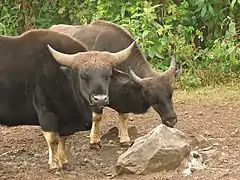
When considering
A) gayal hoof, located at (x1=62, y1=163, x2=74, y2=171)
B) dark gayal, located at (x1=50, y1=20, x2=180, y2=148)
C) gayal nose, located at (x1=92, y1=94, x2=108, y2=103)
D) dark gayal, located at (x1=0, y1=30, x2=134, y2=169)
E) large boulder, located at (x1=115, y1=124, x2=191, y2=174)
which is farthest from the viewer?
dark gayal, located at (x1=50, y1=20, x2=180, y2=148)

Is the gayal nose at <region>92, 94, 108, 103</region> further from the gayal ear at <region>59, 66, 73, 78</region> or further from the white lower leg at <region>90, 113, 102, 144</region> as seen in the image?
the white lower leg at <region>90, 113, 102, 144</region>

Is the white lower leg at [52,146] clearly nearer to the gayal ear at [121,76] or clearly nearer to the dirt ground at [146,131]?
the dirt ground at [146,131]

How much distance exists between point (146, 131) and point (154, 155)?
6.10 feet

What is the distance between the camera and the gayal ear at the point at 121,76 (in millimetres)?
7110

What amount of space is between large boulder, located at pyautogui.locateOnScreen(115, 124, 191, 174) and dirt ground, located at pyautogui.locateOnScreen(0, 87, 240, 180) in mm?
75

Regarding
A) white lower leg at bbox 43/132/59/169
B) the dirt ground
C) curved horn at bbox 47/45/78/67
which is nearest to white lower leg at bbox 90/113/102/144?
the dirt ground

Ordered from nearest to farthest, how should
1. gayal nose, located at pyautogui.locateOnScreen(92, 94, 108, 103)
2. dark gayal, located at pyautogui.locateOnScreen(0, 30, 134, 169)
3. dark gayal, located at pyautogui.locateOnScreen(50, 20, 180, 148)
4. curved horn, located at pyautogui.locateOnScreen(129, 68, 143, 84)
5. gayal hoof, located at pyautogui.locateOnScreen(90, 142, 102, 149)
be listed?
gayal nose, located at pyautogui.locateOnScreen(92, 94, 108, 103)
dark gayal, located at pyautogui.locateOnScreen(0, 30, 134, 169)
dark gayal, located at pyautogui.locateOnScreen(50, 20, 180, 148)
curved horn, located at pyautogui.locateOnScreen(129, 68, 143, 84)
gayal hoof, located at pyautogui.locateOnScreen(90, 142, 102, 149)

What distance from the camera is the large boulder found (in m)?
6.63

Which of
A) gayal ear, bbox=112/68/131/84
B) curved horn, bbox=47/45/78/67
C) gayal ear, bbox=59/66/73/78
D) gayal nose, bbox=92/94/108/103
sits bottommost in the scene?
gayal ear, bbox=112/68/131/84

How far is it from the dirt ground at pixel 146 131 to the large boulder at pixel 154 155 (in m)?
0.07

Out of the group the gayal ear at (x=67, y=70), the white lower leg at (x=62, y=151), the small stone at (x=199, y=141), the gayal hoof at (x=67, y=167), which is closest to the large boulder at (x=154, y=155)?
the gayal hoof at (x=67, y=167)

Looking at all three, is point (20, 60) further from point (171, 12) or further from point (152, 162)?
point (171, 12)

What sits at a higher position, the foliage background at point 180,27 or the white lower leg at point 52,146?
the white lower leg at point 52,146

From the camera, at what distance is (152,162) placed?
663 centimetres
